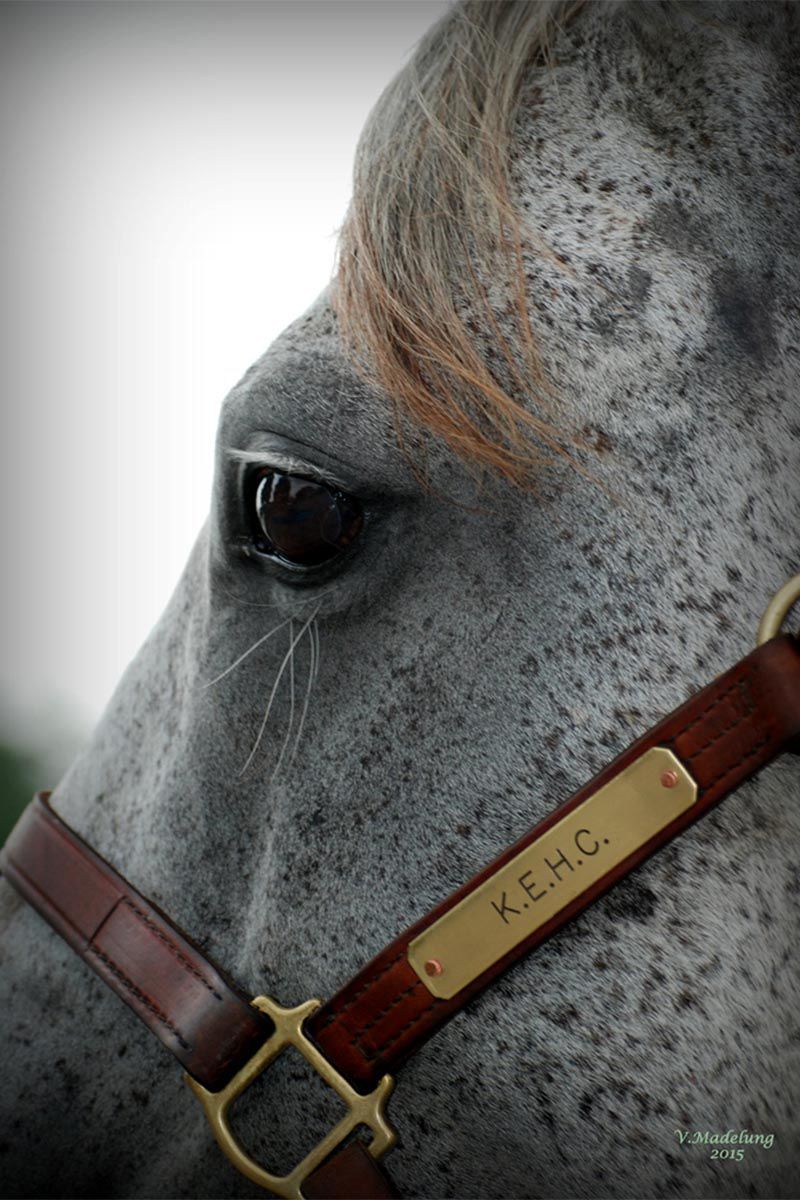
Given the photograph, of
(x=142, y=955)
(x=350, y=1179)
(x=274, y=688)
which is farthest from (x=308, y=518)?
(x=350, y=1179)

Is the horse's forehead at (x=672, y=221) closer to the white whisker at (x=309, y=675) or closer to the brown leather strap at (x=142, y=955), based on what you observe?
the white whisker at (x=309, y=675)

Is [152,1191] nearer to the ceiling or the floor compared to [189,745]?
nearer to the floor

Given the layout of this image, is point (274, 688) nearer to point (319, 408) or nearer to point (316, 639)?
point (316, 639)

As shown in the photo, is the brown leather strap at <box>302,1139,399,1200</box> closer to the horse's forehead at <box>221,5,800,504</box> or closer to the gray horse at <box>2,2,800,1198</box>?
the gray horse at <box>2,2,800,1198</box>

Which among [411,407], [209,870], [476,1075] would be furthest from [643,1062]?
[411,407]

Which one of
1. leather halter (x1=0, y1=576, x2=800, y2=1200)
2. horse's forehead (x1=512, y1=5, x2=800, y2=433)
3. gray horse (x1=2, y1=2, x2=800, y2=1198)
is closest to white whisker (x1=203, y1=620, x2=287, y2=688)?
gray horse (x1=2, y1=2, x2=800, y2=1198)

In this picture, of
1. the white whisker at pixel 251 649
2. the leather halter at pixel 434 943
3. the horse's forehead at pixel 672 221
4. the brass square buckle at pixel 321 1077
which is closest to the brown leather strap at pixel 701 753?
the leather halter at pixel 434 943

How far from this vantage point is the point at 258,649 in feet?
4.97

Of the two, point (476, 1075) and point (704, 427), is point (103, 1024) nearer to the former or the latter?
point (476, 1075)

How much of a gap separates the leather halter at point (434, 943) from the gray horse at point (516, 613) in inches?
1.6

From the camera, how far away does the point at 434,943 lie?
132 centimetres

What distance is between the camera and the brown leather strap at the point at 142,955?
1.43m

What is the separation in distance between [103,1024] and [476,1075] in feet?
2.01

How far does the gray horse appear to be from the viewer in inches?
50.6
